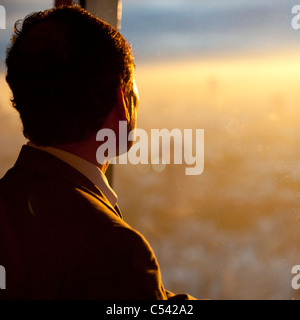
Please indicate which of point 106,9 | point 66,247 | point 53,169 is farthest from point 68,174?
point 106,9

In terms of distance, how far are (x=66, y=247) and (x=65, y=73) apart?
351 mm

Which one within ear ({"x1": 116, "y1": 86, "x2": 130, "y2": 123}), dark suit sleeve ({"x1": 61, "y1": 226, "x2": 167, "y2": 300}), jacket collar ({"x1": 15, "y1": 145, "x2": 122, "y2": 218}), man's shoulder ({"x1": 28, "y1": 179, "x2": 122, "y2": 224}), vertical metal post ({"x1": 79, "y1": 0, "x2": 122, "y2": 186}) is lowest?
dark suit sleeve ({"x1": 61, "y1": 226, "x2": 167, "y2": 300})

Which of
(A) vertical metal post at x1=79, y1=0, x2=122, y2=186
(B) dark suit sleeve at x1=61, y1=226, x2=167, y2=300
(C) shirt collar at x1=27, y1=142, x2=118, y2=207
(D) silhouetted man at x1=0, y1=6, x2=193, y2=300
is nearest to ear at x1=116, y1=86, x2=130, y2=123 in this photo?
(D) silhouetted man at x1=0, y1=6, x2=193, y2=300

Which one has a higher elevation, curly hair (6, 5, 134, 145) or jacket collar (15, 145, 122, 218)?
curly hair (6, 5, 134, 145)

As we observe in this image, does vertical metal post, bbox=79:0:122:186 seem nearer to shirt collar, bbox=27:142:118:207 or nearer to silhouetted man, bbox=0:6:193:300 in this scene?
silhouetted man, bbox=0:6:193:300

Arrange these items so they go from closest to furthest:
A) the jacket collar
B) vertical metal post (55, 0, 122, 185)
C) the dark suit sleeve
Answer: the dark suit sleeve → the jacket collar → vertical metal post (55, 0, 122, 185)

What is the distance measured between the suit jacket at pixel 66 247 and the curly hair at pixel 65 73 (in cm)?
13

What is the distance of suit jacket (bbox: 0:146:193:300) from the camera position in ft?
2.24

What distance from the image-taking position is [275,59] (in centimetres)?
156

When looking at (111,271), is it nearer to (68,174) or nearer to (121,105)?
(68,174)

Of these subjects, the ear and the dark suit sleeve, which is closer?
the dark suit sleeve
